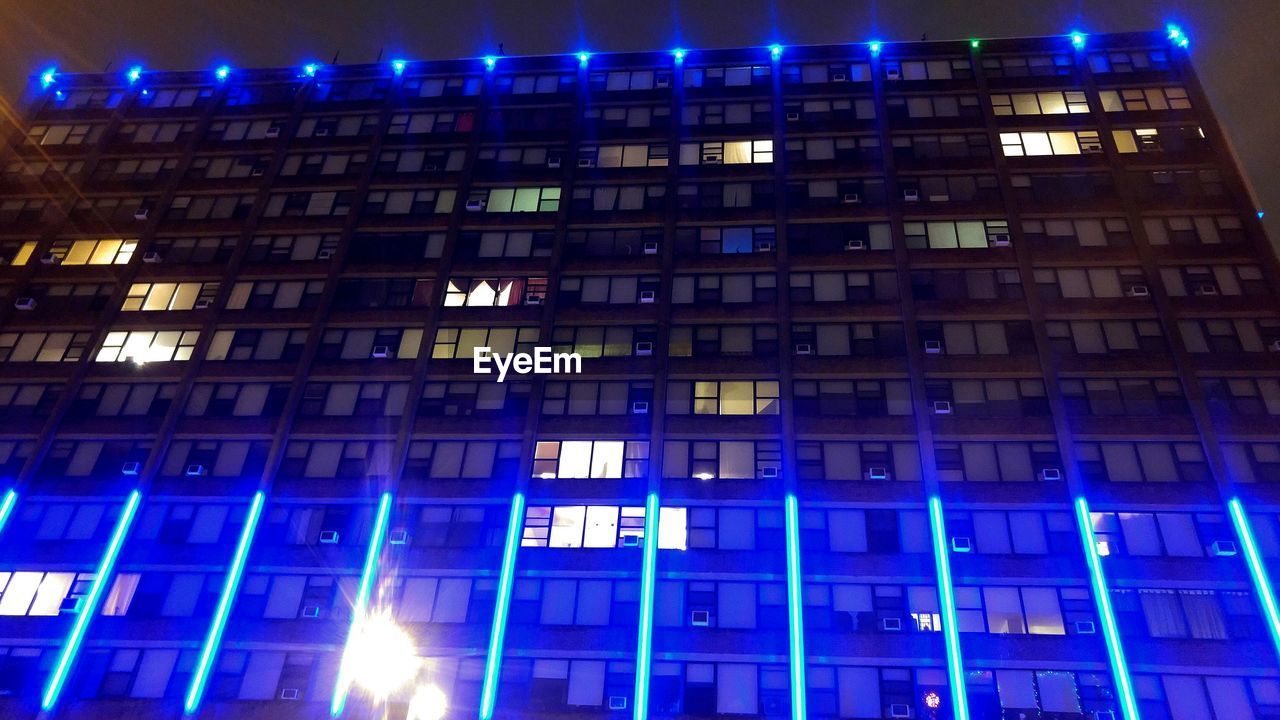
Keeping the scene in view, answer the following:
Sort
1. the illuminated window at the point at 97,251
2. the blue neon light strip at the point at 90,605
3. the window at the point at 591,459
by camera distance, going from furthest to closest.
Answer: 1. the illuminated window at the point at 97,251
2. the window at the point at 591,459
3. the blue neon light strip at the point at 90,605

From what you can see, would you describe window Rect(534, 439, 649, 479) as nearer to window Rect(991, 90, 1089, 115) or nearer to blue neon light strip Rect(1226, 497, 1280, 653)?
blue neon light strip Rect(1226, 497, 1280, 653)

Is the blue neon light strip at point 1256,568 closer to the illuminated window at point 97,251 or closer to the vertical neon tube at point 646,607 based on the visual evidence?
the vertical neon tube at point 646,607

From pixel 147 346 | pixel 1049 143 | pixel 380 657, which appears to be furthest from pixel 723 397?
pixel 147 346

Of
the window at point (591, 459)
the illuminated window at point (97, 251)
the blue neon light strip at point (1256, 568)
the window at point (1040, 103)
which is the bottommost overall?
the blue neon light strip at point (1256, 568)

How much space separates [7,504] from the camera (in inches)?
1213

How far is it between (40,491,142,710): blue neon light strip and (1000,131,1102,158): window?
43684 mm

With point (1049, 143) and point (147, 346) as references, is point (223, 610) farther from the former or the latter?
point (1049, 143)

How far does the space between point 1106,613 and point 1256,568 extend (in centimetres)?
566

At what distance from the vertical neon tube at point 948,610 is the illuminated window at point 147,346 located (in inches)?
1338

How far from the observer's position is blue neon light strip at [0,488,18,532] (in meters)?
30.5

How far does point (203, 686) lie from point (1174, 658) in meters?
35.0

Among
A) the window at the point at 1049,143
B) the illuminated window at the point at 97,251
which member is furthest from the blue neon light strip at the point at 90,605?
the window at the point at 1049,143

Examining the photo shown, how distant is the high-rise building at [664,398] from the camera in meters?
26.6

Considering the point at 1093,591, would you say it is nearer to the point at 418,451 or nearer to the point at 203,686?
the point at 418,451
